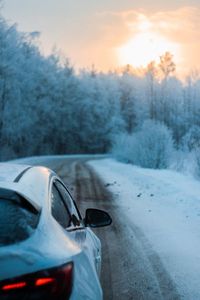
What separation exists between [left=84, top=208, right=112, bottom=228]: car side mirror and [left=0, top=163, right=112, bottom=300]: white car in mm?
1127

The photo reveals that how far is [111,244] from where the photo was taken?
7.84 meters

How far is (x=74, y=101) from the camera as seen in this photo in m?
72.9

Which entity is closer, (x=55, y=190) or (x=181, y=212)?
(x=55, y=190)

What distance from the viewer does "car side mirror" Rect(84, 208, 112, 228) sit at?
13.8ft

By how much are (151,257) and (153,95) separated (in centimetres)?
8792

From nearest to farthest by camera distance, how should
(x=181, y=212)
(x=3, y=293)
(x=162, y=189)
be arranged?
(x=3, y=293) < (x=181, y=212) < (x=162, y=189)

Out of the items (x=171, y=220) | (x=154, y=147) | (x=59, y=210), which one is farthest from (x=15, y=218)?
(x=154, y=147)

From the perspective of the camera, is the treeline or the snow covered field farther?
the treeline

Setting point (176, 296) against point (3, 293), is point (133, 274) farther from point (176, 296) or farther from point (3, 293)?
point (3, 293)

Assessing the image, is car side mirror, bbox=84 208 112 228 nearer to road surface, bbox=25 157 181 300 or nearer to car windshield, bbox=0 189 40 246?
road surface, bbox=25 157 181 300

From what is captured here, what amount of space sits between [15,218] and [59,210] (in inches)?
30.8

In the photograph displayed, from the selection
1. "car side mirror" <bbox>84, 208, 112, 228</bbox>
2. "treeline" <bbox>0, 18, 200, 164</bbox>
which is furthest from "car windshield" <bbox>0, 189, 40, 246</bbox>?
"treeline" <bbox>0, 18, 200, 164</bbox>

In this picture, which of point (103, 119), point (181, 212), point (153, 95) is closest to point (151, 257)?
point (181, 212)

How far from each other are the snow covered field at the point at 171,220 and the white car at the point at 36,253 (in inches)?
114
